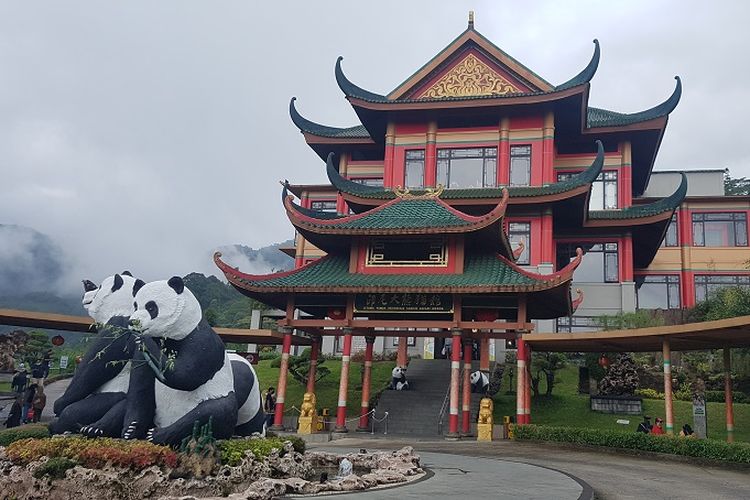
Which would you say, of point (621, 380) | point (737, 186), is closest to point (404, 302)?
point (621, 380)

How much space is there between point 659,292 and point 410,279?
76.1 ft

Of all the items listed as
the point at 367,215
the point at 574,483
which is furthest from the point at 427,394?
the point at 574,483

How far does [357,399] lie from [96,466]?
59.1ft

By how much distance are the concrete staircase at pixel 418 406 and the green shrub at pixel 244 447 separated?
1171cm

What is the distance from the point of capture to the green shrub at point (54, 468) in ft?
30.4

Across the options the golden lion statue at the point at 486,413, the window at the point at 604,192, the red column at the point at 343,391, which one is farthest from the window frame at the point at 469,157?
the golden lion statue at the point at 486,413

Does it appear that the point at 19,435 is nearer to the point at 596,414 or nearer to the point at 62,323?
→ the point at 62,323

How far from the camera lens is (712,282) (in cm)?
3744

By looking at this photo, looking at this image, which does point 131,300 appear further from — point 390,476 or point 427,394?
Result: point 427,394

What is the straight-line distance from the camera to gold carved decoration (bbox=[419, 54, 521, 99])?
3267cm

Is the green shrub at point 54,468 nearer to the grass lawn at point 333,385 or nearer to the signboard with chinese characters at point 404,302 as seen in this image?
the signboard with chinese characters at point 404,302

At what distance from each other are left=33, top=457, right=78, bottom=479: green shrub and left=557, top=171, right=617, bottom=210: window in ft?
97.8

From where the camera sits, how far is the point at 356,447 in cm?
1797

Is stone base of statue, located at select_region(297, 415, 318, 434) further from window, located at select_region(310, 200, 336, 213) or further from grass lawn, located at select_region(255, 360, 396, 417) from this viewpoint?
window, located at select_region(310, 200, 336, 213)
